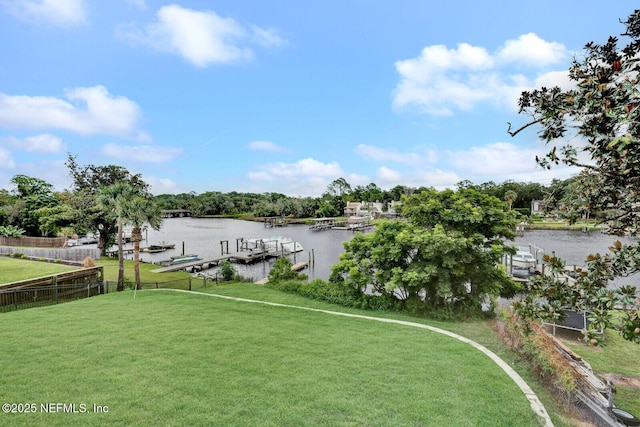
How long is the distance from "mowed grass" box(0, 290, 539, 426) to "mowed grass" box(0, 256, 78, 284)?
7.33 meters

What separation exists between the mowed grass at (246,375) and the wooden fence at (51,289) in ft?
15.2

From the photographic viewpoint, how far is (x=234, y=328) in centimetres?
891

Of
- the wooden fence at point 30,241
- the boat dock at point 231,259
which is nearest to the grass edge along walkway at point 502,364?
the boat dock at point 231,259

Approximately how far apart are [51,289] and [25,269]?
385 centimetres

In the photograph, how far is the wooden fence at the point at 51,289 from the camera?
1298 cm

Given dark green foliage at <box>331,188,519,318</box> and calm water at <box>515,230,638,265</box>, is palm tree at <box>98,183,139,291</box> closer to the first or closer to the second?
dark green foliage at <box>331,188,519,318</box>

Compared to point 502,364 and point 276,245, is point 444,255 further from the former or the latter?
point 276,245

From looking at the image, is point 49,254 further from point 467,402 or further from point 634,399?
point 634,399

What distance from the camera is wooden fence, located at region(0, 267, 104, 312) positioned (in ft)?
42.6

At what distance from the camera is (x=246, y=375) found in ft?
19.5

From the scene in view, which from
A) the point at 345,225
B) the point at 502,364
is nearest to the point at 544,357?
the point at 502,364

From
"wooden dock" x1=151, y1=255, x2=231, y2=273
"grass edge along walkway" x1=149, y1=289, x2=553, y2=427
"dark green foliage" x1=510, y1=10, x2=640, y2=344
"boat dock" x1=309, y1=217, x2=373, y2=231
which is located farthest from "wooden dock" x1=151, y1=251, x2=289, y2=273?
"boat dock" x1=309, y1=217, x2=373, y2=231

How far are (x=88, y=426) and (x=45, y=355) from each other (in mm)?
3271

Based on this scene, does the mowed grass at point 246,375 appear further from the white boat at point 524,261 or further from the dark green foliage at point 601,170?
the white boat at point 524,261
